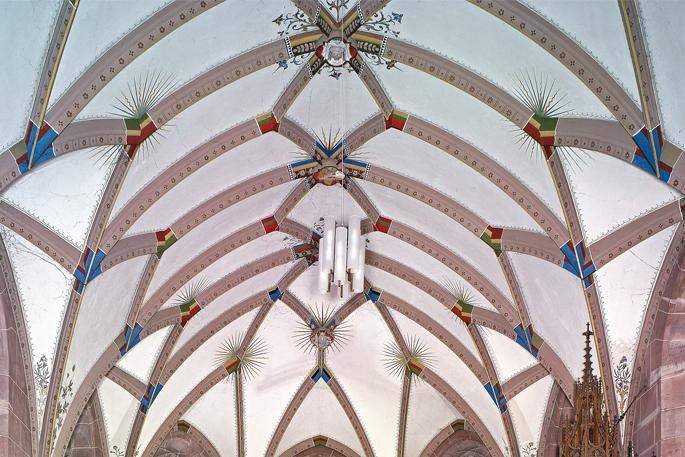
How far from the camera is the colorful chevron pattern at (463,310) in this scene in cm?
1695

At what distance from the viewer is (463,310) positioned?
1705 cm

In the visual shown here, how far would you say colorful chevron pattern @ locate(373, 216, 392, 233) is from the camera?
16484 mm

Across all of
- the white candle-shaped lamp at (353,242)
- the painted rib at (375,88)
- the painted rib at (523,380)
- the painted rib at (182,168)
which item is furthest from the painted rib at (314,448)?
the painted rib at (375,88)

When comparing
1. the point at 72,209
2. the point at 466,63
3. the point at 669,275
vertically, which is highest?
the point at 466,63

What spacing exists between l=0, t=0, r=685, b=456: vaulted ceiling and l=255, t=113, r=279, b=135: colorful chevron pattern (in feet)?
0.25

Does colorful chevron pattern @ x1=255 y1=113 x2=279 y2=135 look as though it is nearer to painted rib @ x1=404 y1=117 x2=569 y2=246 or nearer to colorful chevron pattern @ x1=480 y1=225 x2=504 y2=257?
painted rib @ x1=404 y1=117 x2=569 y2=246

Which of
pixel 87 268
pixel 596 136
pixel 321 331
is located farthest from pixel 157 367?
pixel 596 136

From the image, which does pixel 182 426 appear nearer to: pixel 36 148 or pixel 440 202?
pixel 440 202

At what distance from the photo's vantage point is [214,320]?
18.1m

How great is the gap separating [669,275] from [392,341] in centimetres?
747

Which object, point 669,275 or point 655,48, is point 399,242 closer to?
point 669,275

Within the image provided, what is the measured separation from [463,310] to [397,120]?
431 centimetres

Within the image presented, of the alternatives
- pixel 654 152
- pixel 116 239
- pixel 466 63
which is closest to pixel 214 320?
pixel 116 239

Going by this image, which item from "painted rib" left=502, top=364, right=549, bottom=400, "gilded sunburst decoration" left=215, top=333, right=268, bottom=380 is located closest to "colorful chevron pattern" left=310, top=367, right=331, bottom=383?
"gilded sunburst decoration" left=215, top=333, right=268, bottom=380
